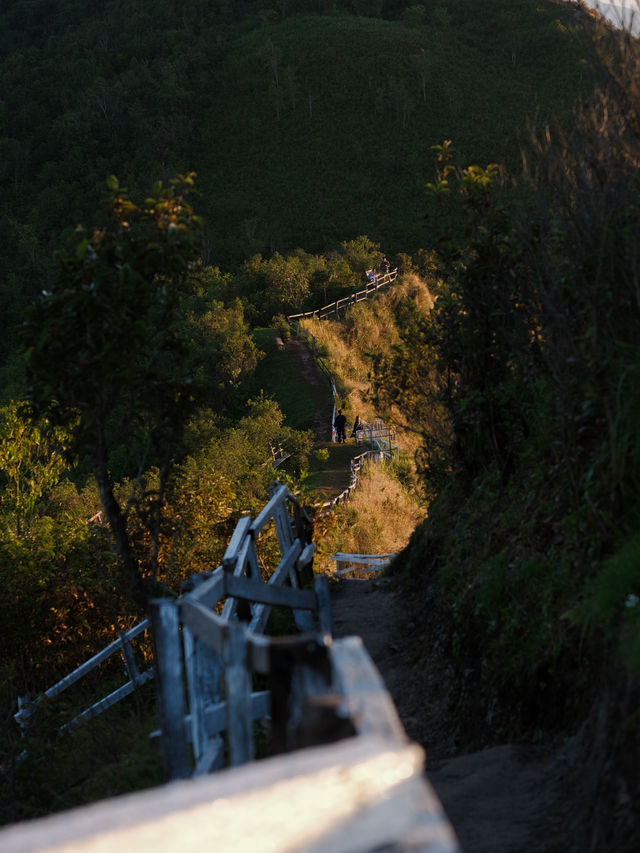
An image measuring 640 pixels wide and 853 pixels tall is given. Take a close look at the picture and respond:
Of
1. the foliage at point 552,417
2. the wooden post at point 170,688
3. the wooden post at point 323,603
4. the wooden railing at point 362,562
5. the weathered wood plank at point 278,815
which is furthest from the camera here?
the wooden railing at point 362,562

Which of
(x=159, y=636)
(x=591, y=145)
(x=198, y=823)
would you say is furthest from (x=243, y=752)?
(x=591, y=145)

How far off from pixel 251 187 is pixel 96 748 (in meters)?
87.2

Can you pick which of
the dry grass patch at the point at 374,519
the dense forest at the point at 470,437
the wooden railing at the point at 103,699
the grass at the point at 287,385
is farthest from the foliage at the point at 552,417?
the grass at the point at 287,385

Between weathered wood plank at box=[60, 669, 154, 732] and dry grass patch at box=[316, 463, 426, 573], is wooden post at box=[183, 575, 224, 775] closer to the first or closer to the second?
weathered wood plank at box=[60, 669, 154, 732]

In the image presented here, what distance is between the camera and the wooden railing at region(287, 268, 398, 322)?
49.4 m

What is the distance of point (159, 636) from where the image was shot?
12.3 feet

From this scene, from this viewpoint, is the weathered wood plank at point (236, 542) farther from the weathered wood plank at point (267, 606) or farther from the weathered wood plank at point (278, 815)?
the weathered wood plank at point (278, 815)

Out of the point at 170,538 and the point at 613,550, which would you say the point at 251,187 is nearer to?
the point at 170,538

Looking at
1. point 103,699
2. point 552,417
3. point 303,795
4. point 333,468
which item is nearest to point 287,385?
point 333,468

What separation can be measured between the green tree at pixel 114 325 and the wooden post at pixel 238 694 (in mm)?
4103

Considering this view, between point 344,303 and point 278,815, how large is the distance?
165ft

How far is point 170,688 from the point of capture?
3.70 m

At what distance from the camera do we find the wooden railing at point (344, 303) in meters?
49.4

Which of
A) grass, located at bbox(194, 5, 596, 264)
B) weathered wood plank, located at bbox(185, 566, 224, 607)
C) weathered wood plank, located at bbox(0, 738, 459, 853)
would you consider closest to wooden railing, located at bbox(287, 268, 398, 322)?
grass, located at bbox(194, 5, 596, 264)
